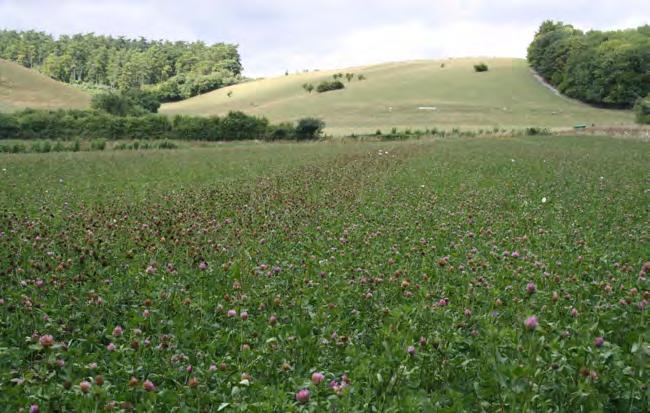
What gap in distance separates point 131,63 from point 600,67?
3870 inches

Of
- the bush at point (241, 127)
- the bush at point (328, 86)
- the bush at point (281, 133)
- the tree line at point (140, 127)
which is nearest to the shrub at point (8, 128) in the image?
the tree line at point (140, 127)

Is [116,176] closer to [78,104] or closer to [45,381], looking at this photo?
[45,381]

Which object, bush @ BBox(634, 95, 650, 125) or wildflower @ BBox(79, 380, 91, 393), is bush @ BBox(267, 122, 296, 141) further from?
wildflower @ BBox(79, 380, 91, 393)

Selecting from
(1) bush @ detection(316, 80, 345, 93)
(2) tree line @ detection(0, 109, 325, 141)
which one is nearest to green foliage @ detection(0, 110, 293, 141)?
(2) tree line @ detection(0, 109, 325, 141)

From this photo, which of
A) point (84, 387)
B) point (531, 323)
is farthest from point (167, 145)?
point (531, 323)

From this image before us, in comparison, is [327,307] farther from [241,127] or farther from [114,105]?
[114,105]

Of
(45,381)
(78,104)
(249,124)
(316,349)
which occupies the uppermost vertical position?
(78,104)

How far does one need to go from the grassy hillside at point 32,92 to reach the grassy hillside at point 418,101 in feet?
47.9

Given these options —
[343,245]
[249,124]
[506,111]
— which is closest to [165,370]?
[343,245]

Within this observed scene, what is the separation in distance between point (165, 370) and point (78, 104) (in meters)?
86.0

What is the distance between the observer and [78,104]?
80750mm

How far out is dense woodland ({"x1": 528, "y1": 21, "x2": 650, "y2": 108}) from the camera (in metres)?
81.0

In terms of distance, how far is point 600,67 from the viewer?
82.8 m

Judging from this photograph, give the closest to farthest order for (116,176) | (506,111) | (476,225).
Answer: (476,225)
(116,176)
(506,111)
